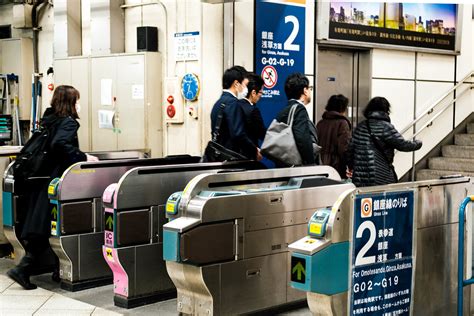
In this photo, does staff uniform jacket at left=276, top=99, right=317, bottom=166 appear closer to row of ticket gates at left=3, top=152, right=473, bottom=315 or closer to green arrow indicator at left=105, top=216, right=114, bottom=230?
row of ticket gates at left=3, top=152, right=473, bottom=315

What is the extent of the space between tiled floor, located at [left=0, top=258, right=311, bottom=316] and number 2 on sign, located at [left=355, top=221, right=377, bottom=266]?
1267 millimetres

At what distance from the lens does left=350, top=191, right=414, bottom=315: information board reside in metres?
4.23

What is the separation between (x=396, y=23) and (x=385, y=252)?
5.83m

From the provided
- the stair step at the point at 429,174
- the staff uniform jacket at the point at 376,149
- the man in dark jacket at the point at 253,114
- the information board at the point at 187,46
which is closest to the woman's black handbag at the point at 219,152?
the man in dark jacket at the point at 253,114

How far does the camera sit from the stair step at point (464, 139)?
1014 centimetres

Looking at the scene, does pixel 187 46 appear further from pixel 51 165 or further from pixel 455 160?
pixel 455 160

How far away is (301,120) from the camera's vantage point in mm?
5719

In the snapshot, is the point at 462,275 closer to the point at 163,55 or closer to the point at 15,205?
the point at 15,205

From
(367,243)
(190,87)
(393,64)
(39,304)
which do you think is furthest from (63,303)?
(393,64)

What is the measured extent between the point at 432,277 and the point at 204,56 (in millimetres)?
3821

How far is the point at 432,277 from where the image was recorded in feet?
15.9

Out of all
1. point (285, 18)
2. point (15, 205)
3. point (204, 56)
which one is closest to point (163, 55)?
point (204, 56)

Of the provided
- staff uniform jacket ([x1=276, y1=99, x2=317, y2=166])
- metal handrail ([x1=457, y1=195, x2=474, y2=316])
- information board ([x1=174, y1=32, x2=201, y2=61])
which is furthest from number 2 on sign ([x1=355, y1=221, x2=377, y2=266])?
information board ([x1=174, y1=32, x2=201, y2=61])

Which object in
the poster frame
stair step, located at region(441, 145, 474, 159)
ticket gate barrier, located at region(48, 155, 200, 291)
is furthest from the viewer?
stair step, located at region(441, 145, 474, 159)
